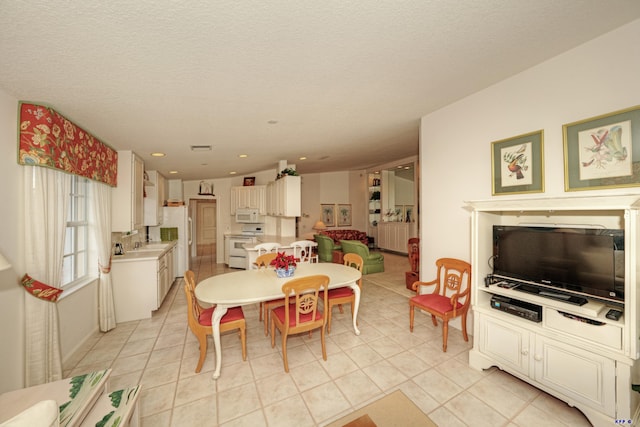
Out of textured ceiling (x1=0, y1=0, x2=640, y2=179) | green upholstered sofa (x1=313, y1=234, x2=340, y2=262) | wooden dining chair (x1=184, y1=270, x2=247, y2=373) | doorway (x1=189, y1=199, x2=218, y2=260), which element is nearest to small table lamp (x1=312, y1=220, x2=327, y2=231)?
green upholstered sofa (x1=313, y1=234, x2=340, y2=262)

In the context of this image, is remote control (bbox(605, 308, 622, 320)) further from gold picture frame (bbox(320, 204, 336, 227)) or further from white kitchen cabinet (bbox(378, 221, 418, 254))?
A: gold picture frame (bbox(320, 204, 336, 227))

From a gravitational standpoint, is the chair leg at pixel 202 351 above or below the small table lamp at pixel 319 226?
below

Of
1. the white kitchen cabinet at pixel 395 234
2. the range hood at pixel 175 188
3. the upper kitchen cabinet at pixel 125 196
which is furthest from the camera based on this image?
the white kitchen cabinet at pixel 395 234

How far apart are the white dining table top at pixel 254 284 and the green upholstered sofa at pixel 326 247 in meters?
2.82

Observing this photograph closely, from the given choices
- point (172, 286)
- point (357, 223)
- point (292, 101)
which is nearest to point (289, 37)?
point (292, 101)

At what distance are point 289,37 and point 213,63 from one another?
23.3 inches

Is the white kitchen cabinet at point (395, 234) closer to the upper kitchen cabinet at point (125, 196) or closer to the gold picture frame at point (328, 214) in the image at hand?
the gold picture frame at point (328, 214)

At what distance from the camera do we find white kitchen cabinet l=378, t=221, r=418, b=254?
7.43 m

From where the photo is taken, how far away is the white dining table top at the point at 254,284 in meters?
2.16

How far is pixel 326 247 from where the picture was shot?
6.19 meters

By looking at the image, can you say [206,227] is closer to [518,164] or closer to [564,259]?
[518,164]

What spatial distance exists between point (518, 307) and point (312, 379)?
1.82 m

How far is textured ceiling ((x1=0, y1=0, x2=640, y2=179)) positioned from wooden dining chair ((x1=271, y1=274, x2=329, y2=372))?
1726mm

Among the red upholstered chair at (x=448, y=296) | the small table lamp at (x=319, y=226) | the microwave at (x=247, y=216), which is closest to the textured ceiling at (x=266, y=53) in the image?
the red upholstered chair at (x=448, y=296)
